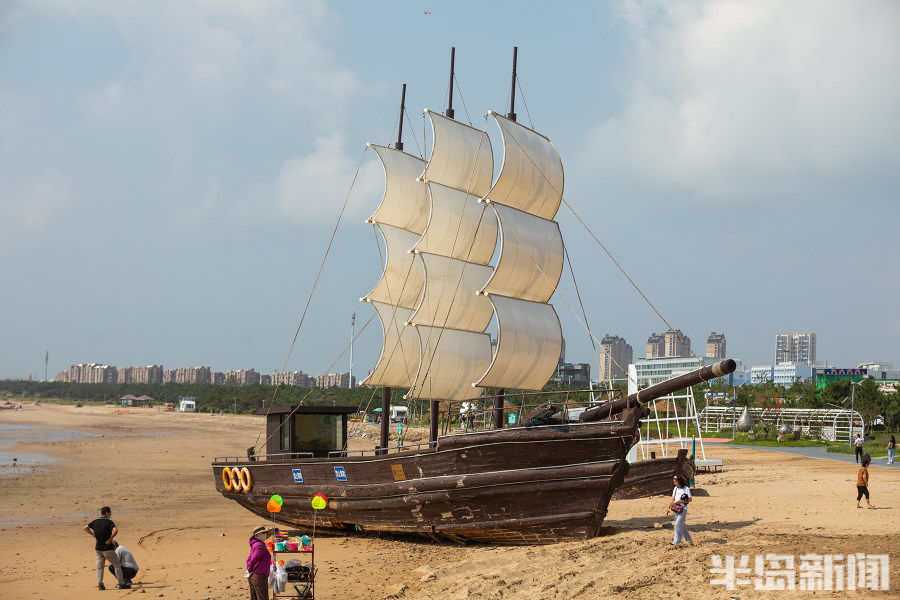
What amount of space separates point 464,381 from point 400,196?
8.20m

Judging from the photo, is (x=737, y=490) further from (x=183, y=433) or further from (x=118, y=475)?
(x=183, y=433)

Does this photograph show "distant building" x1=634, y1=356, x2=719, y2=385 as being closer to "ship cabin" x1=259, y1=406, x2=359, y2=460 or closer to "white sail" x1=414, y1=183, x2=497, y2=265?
"white sail" x1=414, y1=183, x2=497, y2=265

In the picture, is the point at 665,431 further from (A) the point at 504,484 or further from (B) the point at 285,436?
(A) the point at 504,484

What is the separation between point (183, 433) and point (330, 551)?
199 ft

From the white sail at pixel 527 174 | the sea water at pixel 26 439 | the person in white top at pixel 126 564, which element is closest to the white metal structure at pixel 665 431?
the white sail at pixel 527 174

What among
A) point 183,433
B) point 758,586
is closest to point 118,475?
point 758,586

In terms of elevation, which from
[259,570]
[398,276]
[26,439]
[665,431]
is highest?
[398,276]

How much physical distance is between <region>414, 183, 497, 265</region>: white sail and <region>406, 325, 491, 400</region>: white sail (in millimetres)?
3044

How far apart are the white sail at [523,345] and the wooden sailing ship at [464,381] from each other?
0.05m

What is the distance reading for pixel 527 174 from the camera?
85.8ft

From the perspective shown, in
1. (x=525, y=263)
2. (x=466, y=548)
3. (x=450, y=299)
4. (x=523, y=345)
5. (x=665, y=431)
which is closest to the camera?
(x=466, y=548)

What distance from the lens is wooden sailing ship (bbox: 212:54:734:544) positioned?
14727 millimetres

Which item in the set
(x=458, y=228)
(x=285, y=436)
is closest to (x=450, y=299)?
(x=458, y=228)

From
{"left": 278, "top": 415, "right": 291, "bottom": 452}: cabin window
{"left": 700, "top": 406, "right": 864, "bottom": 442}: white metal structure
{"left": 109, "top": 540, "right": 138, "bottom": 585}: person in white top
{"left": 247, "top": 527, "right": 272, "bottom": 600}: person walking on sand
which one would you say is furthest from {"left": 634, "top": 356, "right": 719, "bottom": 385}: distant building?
{"left": 109, "top": 540, "right": 138, "bottom": 585}: person in white top
